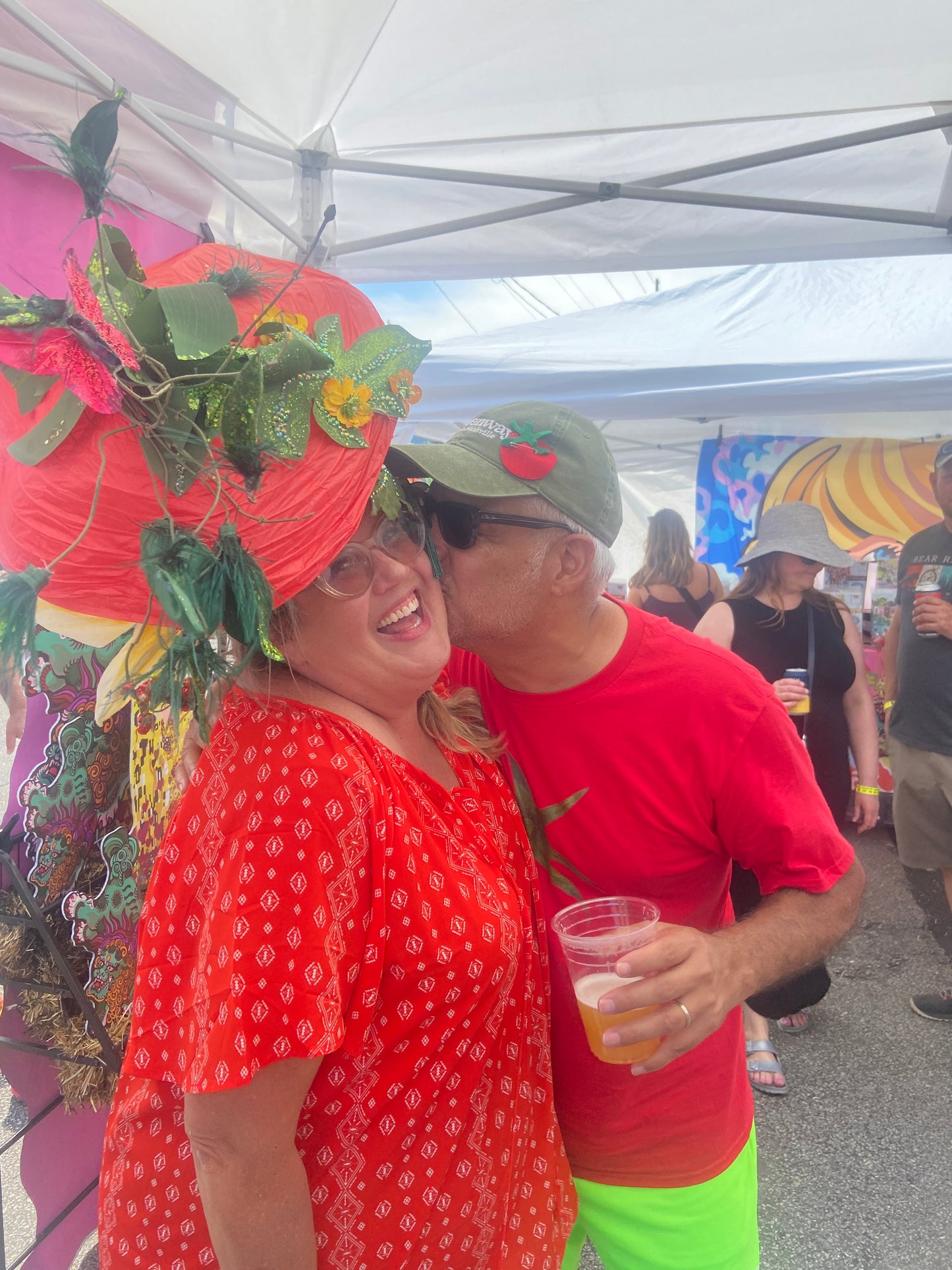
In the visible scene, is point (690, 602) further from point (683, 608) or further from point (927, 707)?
point (927, 707)

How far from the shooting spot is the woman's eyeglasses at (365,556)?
123 cm

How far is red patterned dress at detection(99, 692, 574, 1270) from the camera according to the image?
997mm

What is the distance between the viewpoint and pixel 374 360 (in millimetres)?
1173

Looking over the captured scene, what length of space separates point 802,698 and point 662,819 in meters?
2.17

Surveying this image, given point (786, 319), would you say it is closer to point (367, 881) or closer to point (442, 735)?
point (442, 735)

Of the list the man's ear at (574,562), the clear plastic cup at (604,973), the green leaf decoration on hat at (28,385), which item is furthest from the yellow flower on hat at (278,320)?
the clear plastic cup at (604,973)

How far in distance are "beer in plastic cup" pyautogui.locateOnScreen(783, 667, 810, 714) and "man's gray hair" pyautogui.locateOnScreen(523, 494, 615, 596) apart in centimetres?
208

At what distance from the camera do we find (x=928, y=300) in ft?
15.4

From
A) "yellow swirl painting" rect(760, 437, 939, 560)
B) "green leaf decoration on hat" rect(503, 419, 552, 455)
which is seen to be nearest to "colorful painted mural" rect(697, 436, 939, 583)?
"yellow swirl painting" rect(760, 437, 939, 560)

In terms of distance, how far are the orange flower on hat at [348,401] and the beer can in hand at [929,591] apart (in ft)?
12.1

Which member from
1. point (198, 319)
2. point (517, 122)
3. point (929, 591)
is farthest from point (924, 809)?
point (198, 319)

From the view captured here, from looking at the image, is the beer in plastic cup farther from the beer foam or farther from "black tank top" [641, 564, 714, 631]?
the beer foam

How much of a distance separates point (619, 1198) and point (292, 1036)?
Answer: 40.6 inches

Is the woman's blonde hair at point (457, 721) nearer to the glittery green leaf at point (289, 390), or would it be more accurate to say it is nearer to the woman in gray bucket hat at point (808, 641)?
the glittery green leaf at point (289, 390)
